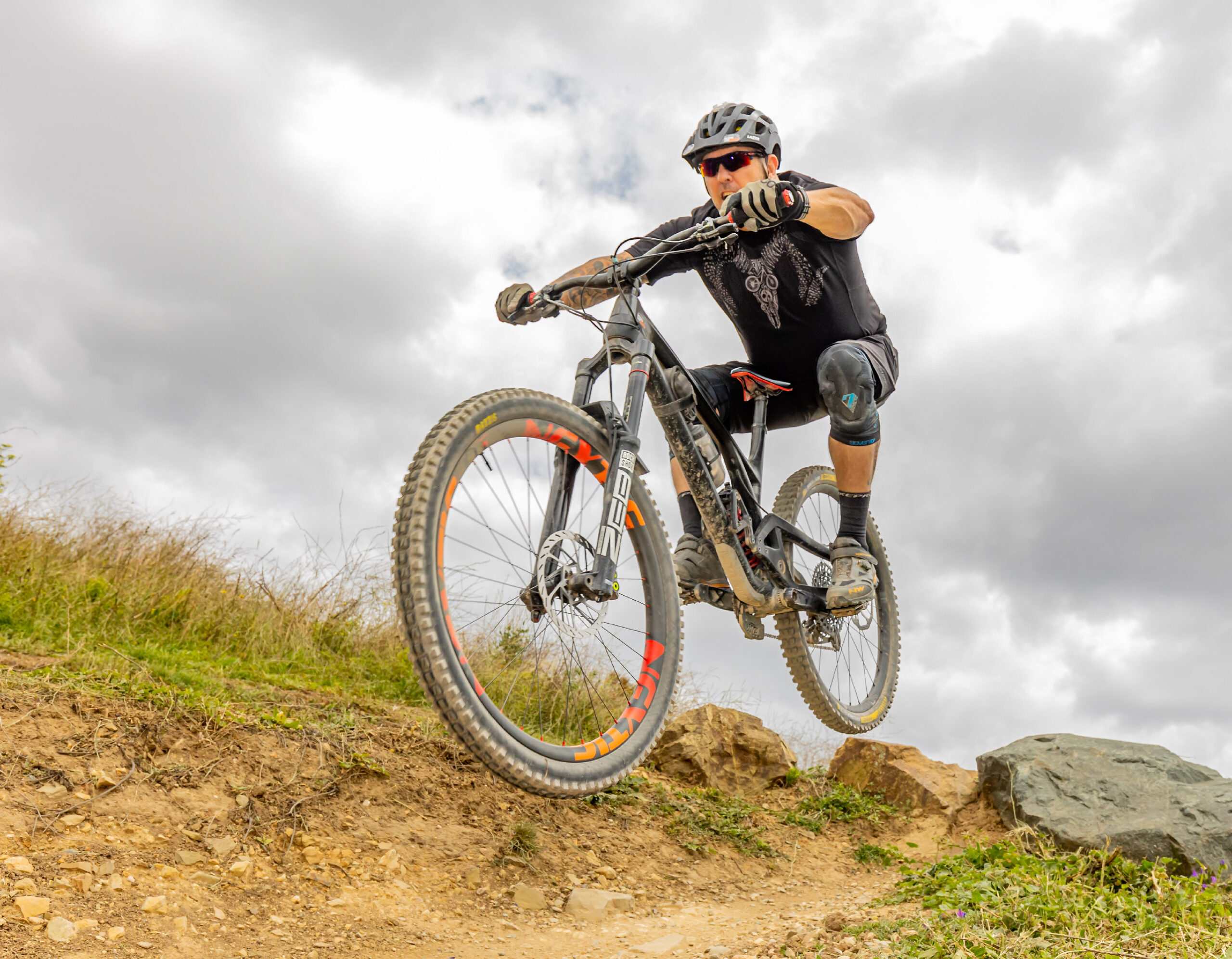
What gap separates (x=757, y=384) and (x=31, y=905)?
3898 millimetres

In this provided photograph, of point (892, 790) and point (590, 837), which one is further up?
point (892, 790)

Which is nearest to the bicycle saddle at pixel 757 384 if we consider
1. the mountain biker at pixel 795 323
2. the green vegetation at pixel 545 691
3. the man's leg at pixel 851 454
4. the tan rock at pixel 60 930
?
the mountain biker at pixel 795 323

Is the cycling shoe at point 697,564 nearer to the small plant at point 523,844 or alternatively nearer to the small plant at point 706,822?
the small plant at point 706,822

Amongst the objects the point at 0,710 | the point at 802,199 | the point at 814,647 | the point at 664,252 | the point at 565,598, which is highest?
the point at 802,199

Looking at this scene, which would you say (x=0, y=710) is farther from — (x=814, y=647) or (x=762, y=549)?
(x=814, y=647)

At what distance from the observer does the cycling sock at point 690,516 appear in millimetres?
4801

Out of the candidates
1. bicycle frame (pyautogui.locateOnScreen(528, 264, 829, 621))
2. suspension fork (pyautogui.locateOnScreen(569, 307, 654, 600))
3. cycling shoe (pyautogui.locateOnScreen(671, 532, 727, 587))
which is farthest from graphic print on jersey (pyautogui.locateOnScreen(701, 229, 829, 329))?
cycling shoe (pyautogui.locateOnScreen(671, 532, 727, 587))

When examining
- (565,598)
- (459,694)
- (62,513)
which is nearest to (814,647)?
(565,598)

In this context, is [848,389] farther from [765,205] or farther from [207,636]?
[207,636]

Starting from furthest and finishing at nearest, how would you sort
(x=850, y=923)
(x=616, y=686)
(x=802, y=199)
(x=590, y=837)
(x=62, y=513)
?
(x=62, y=513), (x=616, y=686), (x=590, y=837), (x=802, y=199), (x=850, y=923)

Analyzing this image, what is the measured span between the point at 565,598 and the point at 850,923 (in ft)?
5.28

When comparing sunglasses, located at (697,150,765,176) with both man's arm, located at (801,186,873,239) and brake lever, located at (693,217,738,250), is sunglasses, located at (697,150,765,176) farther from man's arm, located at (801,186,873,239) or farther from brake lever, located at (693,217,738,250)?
brake lever, located at (693,217,738,250)

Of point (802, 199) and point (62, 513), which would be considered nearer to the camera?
point (802, 199)

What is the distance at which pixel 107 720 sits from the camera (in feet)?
12.6
